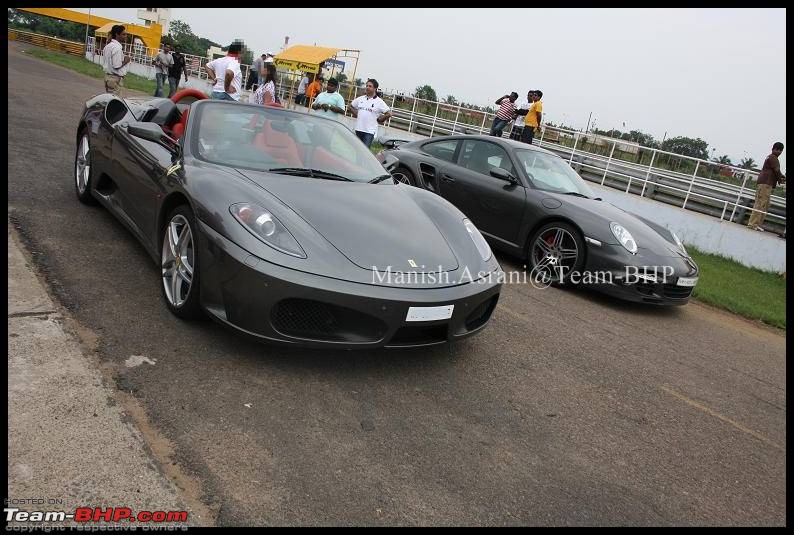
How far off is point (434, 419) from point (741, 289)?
21.1 feet

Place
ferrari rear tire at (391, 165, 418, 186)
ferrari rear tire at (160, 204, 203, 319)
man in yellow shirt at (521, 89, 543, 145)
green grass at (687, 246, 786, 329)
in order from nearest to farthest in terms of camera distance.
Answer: ferrari rear tire at (160, 204, 203, 319) < green grass at (687, 246, 786, 329) < ferrari rear tire at (391, 165, 418, 186) < man in yellow shirt at (521, 89, 543, 145)

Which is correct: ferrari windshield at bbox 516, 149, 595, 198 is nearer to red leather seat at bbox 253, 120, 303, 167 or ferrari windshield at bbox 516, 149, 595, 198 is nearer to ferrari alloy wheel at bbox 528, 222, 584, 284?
ferrari alloy wheel at bbox 528, 222, 584, 284

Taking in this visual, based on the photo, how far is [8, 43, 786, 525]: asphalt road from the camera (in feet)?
7.38

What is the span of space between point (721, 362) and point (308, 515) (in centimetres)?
384

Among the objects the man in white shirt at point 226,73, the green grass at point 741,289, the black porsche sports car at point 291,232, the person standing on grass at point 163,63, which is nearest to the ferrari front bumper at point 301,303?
the black porsche sports car at point 291,232

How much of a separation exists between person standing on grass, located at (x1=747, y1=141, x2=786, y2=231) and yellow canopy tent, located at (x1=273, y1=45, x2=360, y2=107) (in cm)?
1135

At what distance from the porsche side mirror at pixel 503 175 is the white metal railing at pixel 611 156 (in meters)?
6.20

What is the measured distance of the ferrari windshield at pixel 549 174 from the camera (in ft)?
20.6

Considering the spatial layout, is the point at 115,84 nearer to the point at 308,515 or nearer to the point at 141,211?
the point at 141,211

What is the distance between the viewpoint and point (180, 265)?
334 centimetres

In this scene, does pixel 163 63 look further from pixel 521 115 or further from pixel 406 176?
pixel 406 176

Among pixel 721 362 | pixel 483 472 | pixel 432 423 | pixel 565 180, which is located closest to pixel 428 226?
pixel 432 423

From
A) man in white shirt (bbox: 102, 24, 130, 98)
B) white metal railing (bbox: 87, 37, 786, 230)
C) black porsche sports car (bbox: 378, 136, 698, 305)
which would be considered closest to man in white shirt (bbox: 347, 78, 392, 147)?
black porsche sports car (bbox: 378, 136, 698, 305)

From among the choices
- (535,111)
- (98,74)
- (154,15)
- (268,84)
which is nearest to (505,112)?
(535,111)
